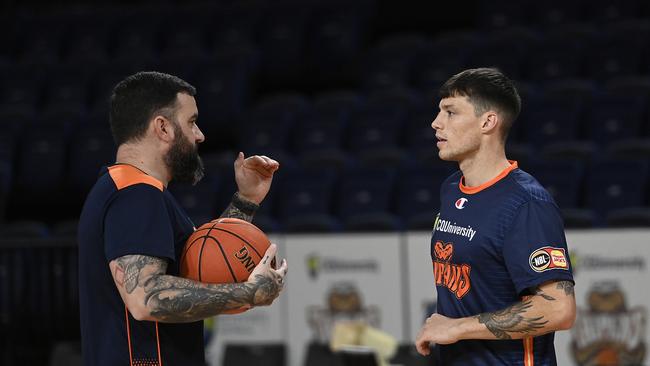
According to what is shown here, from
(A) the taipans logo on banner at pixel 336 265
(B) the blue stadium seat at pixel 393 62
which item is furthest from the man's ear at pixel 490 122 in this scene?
(B) the blue stadium seat at pixel 393 62

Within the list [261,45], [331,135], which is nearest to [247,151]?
[331,135]

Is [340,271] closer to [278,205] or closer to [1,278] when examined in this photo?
[278,205]

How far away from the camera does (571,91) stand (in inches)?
354

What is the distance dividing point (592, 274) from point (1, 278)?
173 inches

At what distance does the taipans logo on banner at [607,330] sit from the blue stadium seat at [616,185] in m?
1.05

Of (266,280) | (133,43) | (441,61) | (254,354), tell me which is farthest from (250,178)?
(133,43)

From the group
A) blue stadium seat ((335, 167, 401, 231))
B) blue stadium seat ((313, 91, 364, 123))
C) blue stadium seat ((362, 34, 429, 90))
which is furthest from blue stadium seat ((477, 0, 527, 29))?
blue stadium seat ((335, 167, 401, 231))

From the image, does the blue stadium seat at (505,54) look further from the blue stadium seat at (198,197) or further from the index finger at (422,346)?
the index finger at (422,346)

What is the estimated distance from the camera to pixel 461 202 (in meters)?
3.45

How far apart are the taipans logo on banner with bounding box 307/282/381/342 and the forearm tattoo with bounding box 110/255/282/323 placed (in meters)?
4.36

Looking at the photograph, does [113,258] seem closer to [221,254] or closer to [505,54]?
[221,254]

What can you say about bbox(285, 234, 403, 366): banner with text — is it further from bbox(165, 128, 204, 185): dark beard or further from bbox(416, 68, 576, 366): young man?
bbox(165, 128, 204, 185): dark beard

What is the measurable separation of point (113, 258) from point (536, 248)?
138cm

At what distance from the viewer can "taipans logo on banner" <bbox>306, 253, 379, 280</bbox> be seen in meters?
7.36
